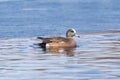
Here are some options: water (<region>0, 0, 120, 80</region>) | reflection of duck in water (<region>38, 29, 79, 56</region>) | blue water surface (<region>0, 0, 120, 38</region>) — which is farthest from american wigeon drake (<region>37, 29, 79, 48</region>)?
blue water surface (<region>0, 0, 120, 38</region>)

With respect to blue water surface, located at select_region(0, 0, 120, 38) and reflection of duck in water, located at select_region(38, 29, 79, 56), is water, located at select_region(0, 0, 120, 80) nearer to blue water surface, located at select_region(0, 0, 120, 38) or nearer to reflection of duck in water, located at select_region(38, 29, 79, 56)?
blue water surface, located at select_region(0, 0, 120, 38)

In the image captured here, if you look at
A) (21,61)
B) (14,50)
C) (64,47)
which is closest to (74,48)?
(64,47)

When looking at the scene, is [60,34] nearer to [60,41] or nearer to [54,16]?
[60,41]

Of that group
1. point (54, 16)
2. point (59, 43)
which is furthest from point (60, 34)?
point (54, 16)

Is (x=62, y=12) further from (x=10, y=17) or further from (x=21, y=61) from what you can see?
(x=21, y=61)

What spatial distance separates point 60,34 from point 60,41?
1.49m

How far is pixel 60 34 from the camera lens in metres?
16.6

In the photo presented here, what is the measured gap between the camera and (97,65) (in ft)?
36.4

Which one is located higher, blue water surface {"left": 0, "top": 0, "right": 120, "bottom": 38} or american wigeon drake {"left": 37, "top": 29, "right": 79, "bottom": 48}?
blue water surface {"left": 0, "top": 0, "right": 120, "bottom": 38}

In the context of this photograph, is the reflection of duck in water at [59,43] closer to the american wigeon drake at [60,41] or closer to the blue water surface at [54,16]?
the american wigeon drake at [60,41]

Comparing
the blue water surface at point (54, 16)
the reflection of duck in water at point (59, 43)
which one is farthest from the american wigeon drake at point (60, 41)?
the blue water surface at point (54, 16)

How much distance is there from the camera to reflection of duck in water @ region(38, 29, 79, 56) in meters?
14.7

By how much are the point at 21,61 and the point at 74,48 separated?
9.86 ft

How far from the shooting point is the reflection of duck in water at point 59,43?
14704 mm
